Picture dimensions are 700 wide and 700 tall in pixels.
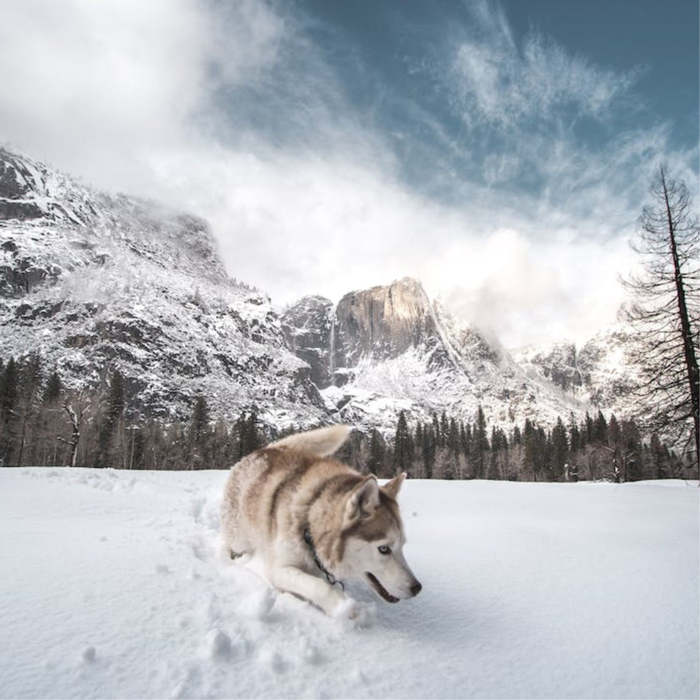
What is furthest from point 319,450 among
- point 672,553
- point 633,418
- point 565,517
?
point 633,418

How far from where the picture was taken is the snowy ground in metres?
2.09

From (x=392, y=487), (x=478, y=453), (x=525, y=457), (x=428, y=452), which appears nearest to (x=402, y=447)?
(x=428, y=452)

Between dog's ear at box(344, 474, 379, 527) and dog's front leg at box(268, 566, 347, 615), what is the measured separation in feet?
1.45

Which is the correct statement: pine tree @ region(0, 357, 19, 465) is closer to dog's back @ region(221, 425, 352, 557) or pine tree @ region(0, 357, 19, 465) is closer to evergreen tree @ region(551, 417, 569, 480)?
dog's back @ region(221, 425, 352, 557)

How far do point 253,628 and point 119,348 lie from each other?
659 feet

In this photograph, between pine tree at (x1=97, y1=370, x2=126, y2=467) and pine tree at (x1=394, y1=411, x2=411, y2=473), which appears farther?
pine tree at (x1=394, y1=411, x2=411, y2=473)

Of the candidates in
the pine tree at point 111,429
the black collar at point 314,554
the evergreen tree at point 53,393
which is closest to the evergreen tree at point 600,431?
the pine tree at point 111,429

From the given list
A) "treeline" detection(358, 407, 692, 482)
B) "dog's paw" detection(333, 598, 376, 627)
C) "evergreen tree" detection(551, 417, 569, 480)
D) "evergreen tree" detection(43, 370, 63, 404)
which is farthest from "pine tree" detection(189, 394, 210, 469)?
"dog's paw" detection(333, 598, 376, 627)

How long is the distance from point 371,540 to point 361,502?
0.88 feet

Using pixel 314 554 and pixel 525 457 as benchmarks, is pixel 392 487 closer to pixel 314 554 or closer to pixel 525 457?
pixel 314 554

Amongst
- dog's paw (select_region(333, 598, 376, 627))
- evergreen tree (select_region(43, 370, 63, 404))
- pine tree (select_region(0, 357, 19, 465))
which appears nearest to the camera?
dog's paw (select_region(333, 598, 376, 627))

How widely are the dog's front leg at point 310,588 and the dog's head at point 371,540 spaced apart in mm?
222

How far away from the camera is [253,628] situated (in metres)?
2.65

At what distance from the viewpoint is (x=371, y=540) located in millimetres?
3076
